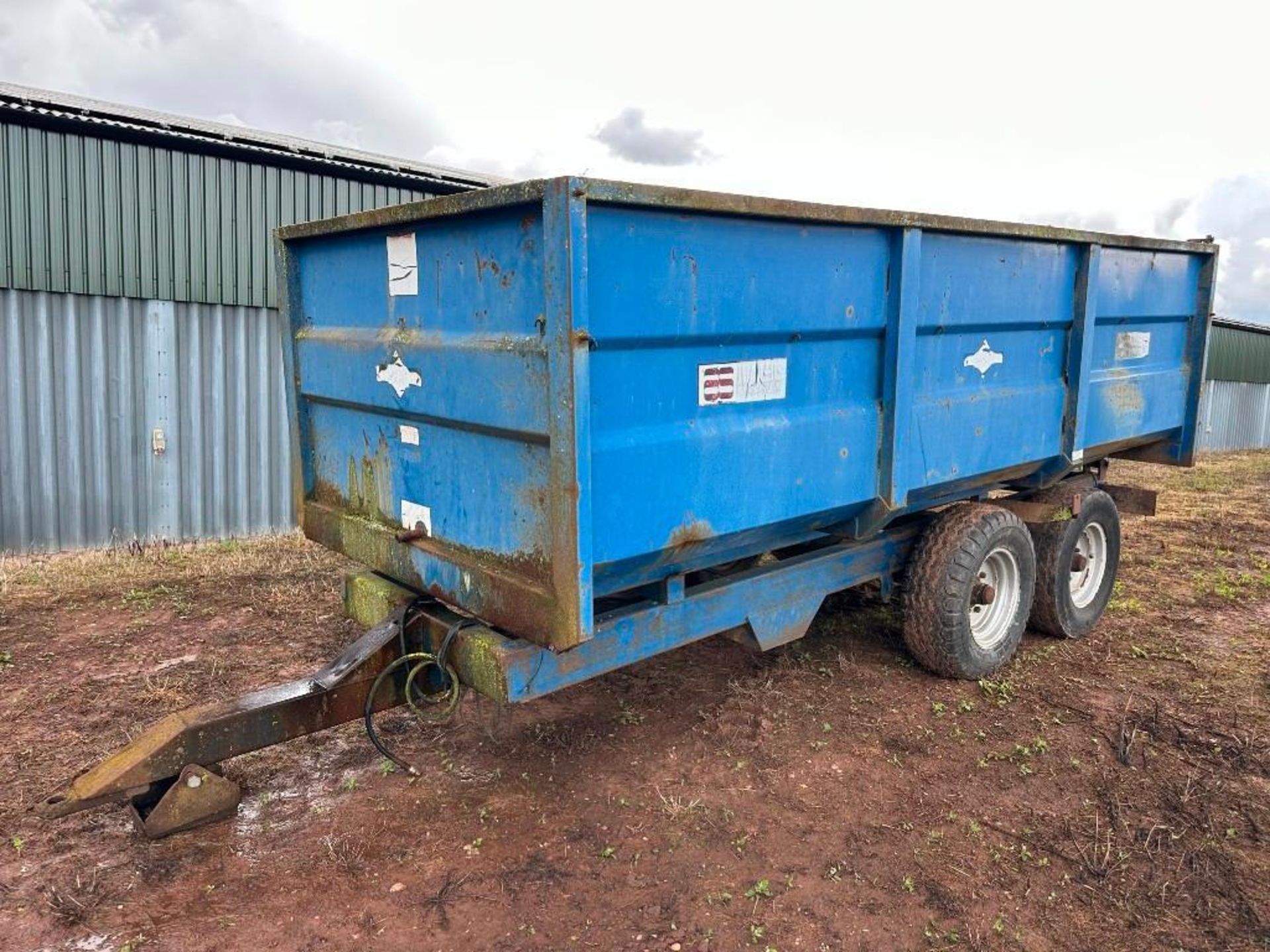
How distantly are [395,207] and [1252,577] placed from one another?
6.70 meters

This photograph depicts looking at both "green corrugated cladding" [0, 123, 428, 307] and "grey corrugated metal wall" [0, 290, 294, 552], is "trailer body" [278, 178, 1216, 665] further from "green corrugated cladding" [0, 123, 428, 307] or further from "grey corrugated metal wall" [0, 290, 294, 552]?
"green corrugated cladding" [0, 123, 428, 307]

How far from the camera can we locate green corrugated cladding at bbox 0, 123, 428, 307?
743 centimetres

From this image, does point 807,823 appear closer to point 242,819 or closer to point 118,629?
point 242,819

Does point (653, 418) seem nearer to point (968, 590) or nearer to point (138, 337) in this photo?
point (968, 590)

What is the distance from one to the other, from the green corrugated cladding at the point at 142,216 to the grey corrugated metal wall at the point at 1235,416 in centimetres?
2020

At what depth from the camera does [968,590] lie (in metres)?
4.41

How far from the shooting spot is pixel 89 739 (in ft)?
13.0

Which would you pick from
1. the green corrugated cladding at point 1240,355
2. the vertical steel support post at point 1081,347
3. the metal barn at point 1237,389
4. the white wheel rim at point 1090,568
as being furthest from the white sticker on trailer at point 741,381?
the metal barn at point 1237,389

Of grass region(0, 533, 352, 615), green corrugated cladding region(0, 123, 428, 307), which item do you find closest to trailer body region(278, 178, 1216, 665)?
grass region(0, 533, 352, 615)

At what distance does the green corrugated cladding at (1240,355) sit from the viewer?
2120 centimetres

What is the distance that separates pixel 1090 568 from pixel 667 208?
4110mm

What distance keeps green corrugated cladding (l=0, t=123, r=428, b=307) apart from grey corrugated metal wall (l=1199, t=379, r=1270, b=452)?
20.2 meters

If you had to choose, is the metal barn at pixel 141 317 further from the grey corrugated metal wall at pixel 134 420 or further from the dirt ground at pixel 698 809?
the dirt ground at pixel 698 809

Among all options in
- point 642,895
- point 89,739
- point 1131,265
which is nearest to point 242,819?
point 89,739
